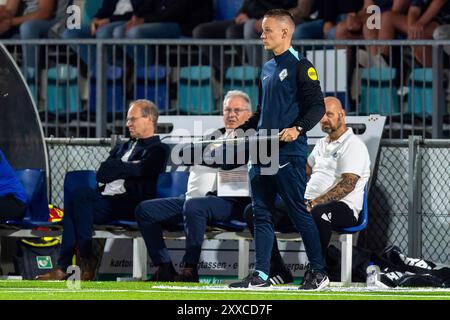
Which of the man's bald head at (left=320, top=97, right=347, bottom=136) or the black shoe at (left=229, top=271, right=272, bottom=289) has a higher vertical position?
the man's bald head at (left=320, top=97, right=347, bottom=136)

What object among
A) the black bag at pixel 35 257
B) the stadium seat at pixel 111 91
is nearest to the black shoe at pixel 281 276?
the black bag at pixel 35 257

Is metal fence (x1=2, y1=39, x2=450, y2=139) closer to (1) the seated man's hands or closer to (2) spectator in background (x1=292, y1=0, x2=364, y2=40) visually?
(2) spectator in background (x1=292, y1=0, x2=364, y2=40)

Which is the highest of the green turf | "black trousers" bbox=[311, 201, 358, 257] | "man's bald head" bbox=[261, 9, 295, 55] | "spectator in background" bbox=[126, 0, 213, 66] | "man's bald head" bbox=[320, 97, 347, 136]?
"spectator in background" bbox=[126, 0, 213, 66]

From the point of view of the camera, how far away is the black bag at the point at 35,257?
41.8ft

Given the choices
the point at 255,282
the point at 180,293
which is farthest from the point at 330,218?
the point at 180,293

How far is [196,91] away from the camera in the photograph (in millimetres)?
14195

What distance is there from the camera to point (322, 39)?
46.3 ft

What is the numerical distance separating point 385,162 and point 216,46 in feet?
7.05

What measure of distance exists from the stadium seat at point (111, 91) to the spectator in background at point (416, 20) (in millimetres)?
2602

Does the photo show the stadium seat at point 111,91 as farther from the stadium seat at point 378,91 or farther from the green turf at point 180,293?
the green turf at point 180,293

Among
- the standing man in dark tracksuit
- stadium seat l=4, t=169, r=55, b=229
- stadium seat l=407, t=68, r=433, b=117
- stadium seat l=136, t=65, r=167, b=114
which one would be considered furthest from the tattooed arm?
stadium seat l=136, t=65, r=167, b=114

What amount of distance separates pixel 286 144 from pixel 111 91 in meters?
4.80

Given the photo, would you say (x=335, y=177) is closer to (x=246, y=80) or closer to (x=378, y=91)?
(x=378, y=91)

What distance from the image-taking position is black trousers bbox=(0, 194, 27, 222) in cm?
1224
